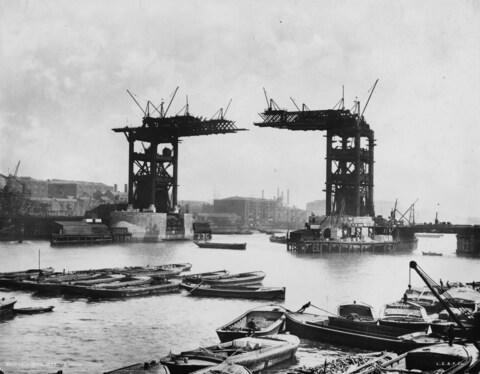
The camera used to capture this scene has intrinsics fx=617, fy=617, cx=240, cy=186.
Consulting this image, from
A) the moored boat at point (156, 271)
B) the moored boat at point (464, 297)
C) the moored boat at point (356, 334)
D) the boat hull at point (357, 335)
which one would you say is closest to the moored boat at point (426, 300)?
the moored boat at point (464, 297)

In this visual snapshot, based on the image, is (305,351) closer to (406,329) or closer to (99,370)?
(406,329)

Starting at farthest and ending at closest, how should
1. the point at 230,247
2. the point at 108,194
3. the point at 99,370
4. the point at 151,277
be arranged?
the point at 108,194
the point at 230,247
the point at 151,277
the point at 99,370

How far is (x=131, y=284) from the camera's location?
39.3 meters

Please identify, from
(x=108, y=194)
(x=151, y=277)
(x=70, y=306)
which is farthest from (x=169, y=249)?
(x=108, y=194)

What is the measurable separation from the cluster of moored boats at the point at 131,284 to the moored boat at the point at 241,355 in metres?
15.3

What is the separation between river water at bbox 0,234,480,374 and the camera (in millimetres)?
23000

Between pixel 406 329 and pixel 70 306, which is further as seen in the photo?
pixel 70 306

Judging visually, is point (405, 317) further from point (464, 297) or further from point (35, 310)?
point (35, 310)

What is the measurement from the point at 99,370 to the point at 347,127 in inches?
2686

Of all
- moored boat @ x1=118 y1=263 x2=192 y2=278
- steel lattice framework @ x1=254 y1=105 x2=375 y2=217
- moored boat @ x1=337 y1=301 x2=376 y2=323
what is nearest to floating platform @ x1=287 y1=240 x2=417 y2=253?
steel lattice framework @ x1=254 y1=105 x2=375 y2=217

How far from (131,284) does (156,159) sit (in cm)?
6323

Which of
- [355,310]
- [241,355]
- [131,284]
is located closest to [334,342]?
[355,310]

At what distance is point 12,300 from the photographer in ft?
99.1

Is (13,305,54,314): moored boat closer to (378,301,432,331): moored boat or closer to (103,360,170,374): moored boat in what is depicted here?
(103,360,170,374): moored boat
